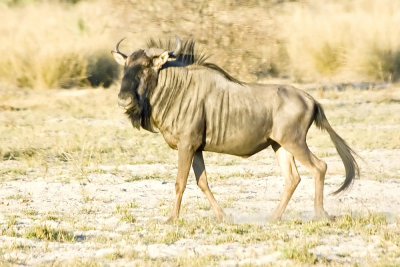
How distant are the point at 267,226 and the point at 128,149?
5632 mm

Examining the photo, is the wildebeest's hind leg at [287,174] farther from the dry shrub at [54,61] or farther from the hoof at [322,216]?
the dry shrub at [54,61]

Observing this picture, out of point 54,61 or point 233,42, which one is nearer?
point 233,42

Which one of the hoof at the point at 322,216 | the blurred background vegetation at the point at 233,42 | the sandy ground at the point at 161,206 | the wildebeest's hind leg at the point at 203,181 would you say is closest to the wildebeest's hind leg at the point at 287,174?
the sandy ground at the point at 161,206

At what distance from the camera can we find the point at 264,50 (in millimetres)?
17641

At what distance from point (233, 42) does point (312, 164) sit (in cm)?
899

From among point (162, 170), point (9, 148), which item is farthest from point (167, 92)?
point (9, 148)

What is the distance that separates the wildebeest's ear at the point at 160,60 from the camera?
8327 millimetres

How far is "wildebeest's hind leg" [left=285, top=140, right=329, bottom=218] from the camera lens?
27.8 feet

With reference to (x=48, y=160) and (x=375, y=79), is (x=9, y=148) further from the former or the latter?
(x=375, y=79)

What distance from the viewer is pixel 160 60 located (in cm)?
838

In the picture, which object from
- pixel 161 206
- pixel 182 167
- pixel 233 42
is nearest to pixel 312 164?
pixel 182 167

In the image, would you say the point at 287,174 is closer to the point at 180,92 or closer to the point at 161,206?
the point at 180,92

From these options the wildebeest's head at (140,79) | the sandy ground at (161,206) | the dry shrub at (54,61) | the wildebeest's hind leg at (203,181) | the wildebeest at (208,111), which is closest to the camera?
the sandy ground at (161,206)

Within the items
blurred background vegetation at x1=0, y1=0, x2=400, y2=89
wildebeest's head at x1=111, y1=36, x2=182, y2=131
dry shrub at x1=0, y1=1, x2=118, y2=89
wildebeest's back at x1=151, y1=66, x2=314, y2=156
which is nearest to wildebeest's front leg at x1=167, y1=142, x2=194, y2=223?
wildebeest's back at x1=151, y1=66, x2=314, y2=156
